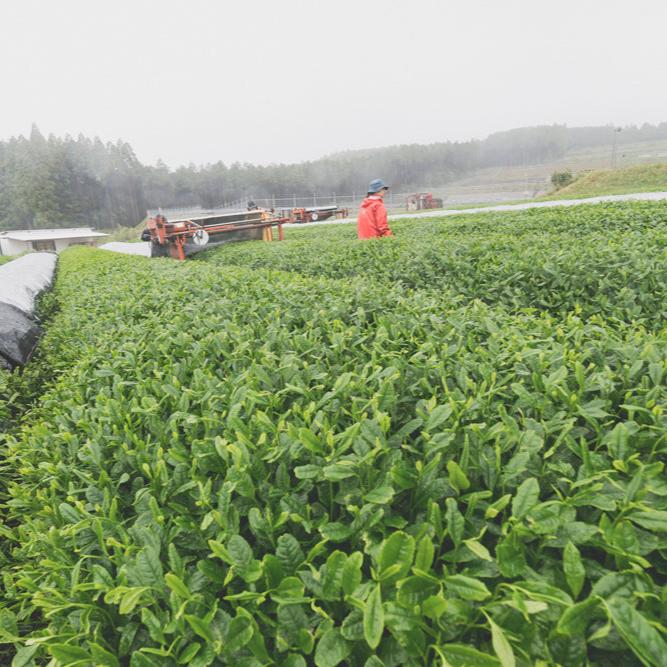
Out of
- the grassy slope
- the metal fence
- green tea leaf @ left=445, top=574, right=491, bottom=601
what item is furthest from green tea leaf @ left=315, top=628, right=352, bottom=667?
the metal fence

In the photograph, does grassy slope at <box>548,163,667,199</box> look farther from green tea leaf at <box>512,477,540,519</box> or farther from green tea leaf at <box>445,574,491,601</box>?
green tea leaf at <box>445,574,491,601</box>

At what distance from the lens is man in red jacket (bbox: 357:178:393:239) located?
8086 mm

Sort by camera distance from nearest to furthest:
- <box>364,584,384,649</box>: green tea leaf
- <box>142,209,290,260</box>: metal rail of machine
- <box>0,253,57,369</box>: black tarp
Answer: <box>364,584,384,649</box>: green tea leaf < <box>0,253,57,369</box>: black tarp < <box>142,209,290,260</box>: metal rail of machine

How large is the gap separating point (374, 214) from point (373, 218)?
0.24ft

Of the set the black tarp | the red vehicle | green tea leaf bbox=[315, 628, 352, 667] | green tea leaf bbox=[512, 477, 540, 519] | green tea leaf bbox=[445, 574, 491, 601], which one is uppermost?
green tea leaf bbox=[512, 477, 540, 519]

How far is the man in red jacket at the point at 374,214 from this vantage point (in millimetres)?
8086

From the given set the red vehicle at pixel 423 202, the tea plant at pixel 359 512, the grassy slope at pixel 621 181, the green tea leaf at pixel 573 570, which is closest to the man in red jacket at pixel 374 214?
the tea plant at pixel 359 512

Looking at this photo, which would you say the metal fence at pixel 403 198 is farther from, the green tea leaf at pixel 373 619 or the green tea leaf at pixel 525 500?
the green tea leaf at pixel 373 619

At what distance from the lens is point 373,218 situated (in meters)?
8.16

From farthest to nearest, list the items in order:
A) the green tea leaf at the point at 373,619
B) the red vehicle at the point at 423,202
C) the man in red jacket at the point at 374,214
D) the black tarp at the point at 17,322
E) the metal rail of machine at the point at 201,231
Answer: the red vehicle at the point at 423,202 < the metal rail of machine at the point at 201,231 < the man in red jacket at the point at 374,214 < the black tarp at the point at 17,322 < the green tea leaf at the point at 373,619

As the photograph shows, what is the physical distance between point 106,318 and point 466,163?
77.0 meters

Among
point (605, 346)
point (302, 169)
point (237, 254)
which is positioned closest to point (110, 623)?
point (605, 346)

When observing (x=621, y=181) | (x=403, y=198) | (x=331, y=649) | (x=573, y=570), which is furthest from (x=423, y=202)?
A: (x=331, y=649)

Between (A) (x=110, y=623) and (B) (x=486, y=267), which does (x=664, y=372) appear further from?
(B) (x=486, y=267)
